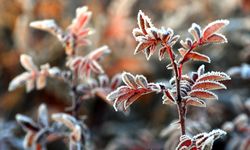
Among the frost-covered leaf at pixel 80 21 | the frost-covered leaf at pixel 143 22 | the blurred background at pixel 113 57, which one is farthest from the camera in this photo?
the blurred background at pixel 113 57

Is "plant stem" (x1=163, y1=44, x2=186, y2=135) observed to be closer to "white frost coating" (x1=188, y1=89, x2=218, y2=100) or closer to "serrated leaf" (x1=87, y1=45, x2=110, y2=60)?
"white frost coating" (x1=188, y1=89, x2=218, y2=100)

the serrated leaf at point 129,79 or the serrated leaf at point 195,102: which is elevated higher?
the serrated leaf at point 129,79

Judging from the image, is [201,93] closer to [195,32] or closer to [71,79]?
[195,32]

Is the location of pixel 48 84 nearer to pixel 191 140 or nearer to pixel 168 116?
pixel 168 116

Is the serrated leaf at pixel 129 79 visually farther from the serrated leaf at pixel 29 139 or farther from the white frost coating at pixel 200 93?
the serrated leaf at pixel 29 139

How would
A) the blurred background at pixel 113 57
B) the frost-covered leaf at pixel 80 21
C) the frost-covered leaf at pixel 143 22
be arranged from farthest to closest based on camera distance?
the blurred background at pixel 113 57
the frost-covered leaf at pixel 80 21
the frost-covered leaf at pixel 143 22

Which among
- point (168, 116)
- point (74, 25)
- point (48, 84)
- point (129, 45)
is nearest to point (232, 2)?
point (129, 45)

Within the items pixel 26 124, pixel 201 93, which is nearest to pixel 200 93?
pixel 201 93

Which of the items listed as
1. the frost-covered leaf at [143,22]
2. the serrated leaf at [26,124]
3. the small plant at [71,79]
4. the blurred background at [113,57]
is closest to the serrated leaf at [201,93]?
the frost-covered leaf at [143,22]
